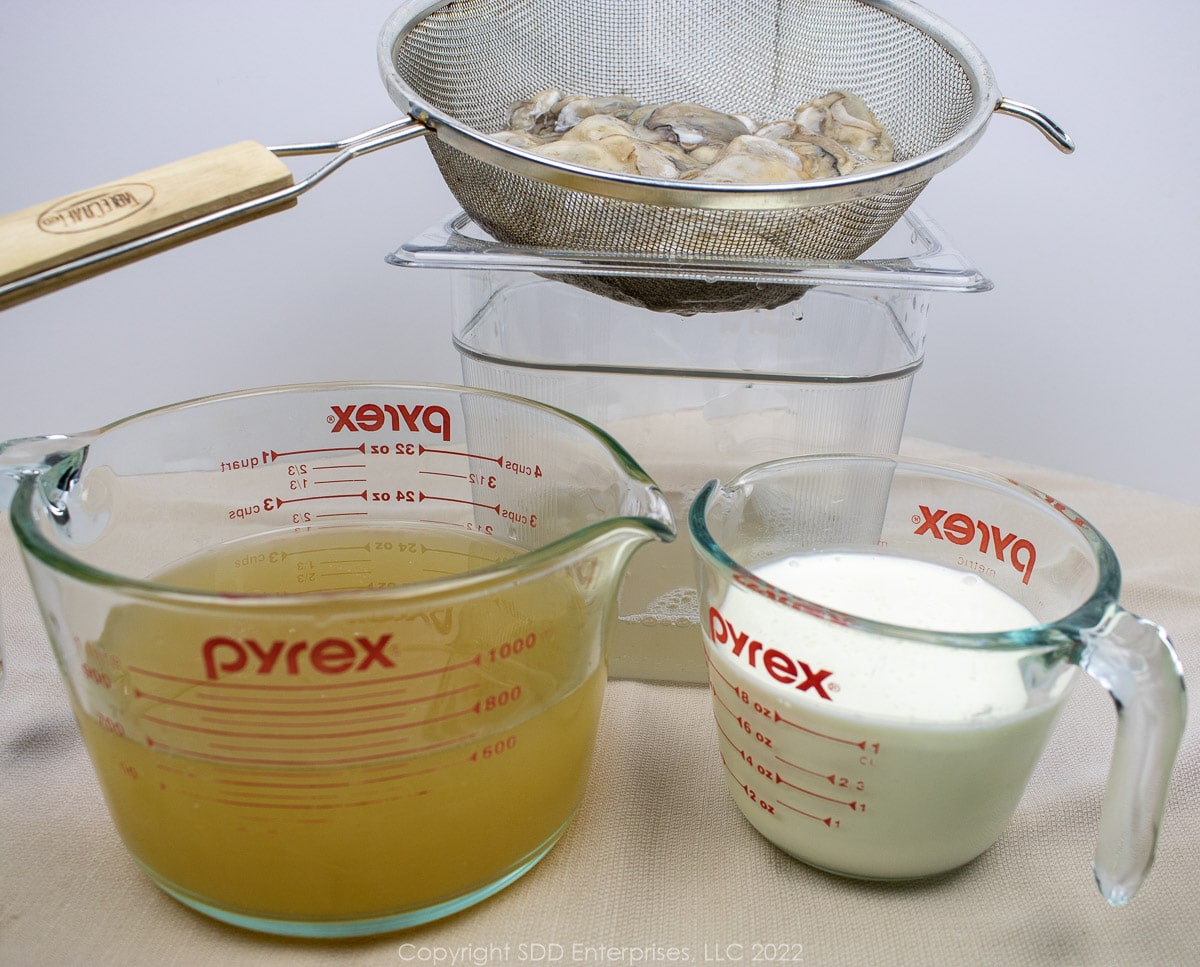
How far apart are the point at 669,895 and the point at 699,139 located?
0.66 meters

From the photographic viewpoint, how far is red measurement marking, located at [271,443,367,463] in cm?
91

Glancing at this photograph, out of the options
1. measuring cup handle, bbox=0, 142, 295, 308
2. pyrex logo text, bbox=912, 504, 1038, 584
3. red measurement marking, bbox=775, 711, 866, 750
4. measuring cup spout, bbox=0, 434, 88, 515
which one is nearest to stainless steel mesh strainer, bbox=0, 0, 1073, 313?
measuring cup handle, bbox=0, 142, 295, 308

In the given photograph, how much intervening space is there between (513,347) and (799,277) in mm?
269

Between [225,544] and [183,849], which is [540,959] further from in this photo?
[225,544]

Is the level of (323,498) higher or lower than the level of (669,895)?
higher

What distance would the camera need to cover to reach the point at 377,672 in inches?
24.5

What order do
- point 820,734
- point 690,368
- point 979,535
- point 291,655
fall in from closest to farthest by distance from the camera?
point 291,655
point 820,734
point 979,535
point 690,368

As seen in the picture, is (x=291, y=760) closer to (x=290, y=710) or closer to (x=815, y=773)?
(x=290, y=710)

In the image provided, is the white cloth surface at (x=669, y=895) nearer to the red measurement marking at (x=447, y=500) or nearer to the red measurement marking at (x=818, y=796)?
the red measurement marking at (x=818, y=796)

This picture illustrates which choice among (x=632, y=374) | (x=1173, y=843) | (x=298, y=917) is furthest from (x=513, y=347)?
(x=1173, y=843)

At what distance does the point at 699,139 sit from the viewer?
105cm

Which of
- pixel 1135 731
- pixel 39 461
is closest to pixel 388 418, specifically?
pixel 39 461

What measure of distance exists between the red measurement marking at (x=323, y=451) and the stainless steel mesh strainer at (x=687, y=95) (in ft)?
0.79

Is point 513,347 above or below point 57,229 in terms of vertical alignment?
below
